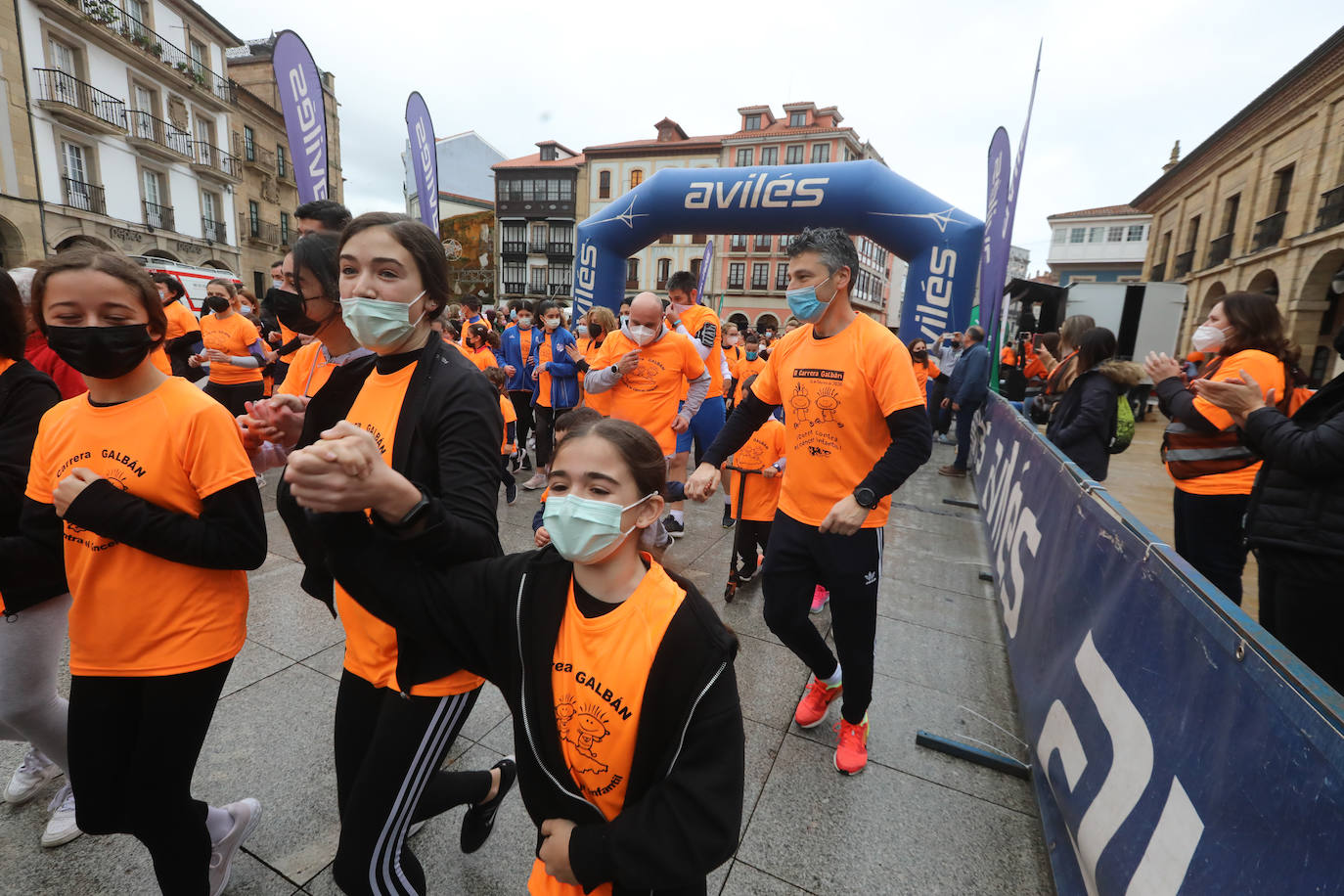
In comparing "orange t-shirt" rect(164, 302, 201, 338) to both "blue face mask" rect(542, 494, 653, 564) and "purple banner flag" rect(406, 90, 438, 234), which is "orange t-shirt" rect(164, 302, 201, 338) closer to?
"purple banner flag" rect(406, 90, 438, 234)

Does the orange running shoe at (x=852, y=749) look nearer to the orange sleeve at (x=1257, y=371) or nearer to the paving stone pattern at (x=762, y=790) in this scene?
the paving stone pattern at (x=762, y=790)

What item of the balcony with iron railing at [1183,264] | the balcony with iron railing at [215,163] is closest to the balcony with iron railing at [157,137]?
the balcony with iron railing at [215,163]

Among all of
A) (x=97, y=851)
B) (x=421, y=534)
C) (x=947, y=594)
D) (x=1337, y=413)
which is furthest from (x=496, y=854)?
(x=947, y=594)

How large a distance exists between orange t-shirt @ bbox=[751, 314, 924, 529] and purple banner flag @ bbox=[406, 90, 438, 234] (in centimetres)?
684

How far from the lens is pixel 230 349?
6418mm

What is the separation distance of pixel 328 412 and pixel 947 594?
448 cm

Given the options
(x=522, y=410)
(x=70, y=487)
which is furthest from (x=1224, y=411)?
(x=522, y=410)

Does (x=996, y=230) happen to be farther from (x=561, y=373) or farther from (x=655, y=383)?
(x=561, y=373)

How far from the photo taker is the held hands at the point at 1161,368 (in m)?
3.43

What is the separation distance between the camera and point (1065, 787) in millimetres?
2176

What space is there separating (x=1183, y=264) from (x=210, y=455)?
109ft

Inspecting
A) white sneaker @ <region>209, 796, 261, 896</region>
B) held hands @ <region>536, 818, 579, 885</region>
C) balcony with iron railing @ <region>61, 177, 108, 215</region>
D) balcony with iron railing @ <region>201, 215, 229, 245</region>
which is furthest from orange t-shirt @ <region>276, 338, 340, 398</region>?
balcony with iron railing @ <region>201, 215, 229, 245</region>

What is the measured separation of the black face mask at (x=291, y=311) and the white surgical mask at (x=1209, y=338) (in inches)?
170

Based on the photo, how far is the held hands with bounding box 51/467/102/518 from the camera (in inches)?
60.2
